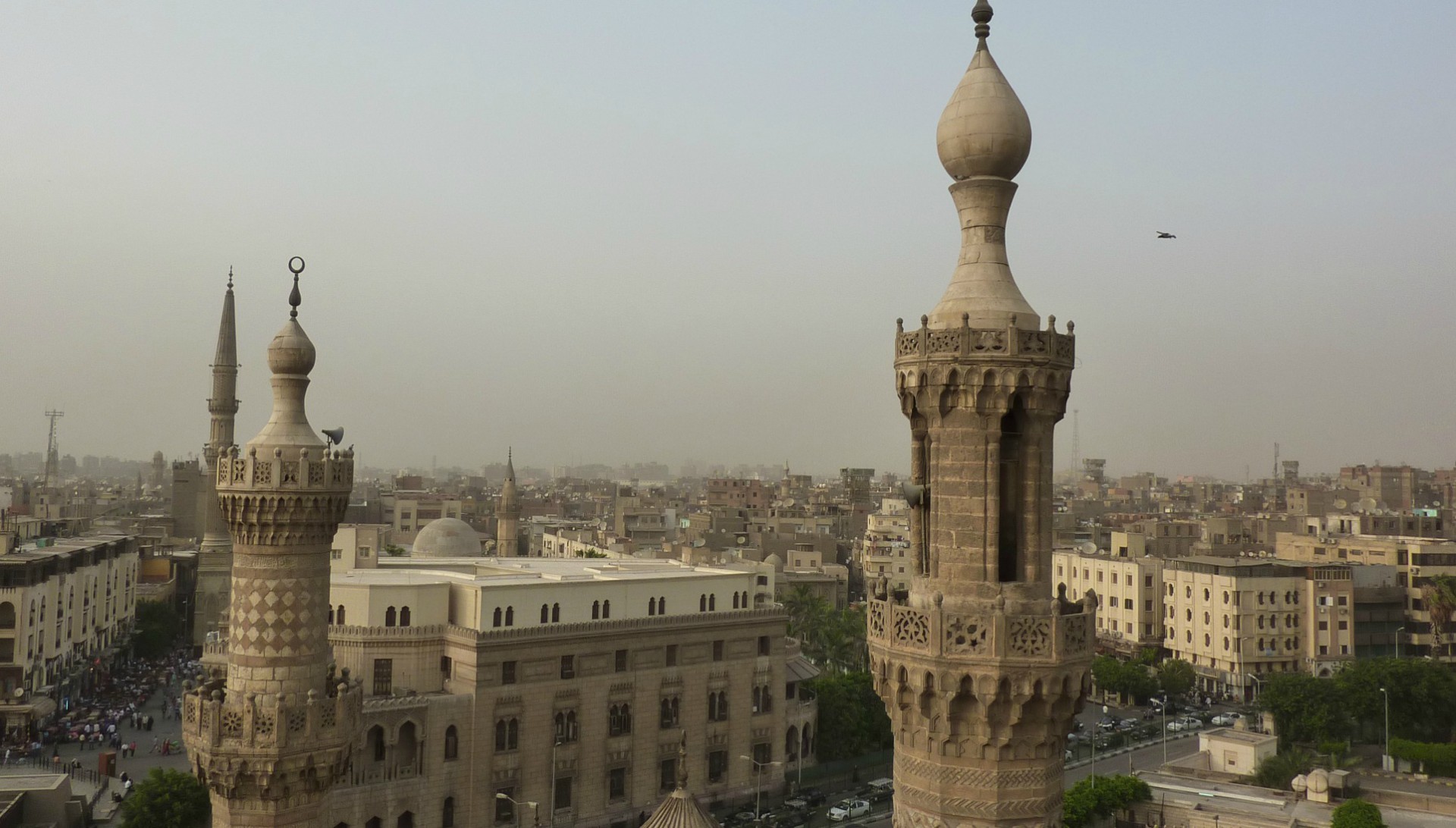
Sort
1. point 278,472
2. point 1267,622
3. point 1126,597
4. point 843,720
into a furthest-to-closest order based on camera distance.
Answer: point 1126,597 < point 1267,622 < point 843,720 < point 278,472

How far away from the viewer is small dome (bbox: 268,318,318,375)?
60.2 feet

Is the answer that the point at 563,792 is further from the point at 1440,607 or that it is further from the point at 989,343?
the point at 1440,607

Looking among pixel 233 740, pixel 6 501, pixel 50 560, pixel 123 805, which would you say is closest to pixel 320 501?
pixel 233 740

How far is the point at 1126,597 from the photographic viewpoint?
73875 millimetres

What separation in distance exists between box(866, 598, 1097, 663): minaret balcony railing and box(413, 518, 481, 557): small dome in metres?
49.2

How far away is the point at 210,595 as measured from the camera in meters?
72.1

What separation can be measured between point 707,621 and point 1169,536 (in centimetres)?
5824

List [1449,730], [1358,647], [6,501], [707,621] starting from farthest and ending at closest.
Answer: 1. [6,501]
2. [1358,647]
3. [1449,730]
4. [707,621]

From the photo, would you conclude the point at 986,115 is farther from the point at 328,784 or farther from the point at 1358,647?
the point at 1358,647

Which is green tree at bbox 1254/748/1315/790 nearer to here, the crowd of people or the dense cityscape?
the dense cityscape

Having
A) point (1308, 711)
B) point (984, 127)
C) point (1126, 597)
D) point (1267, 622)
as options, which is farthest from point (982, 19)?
point (1126, 597)

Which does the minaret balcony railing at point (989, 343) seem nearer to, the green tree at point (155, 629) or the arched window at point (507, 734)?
the arched window at point (507, 734)

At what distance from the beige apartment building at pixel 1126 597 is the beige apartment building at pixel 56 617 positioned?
2134 inches

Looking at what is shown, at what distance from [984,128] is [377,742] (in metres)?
32.9
